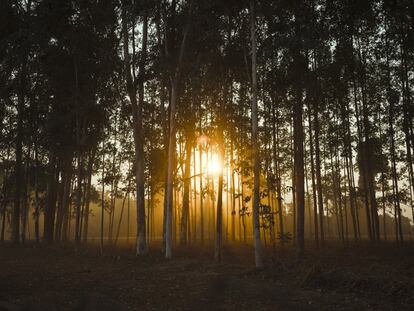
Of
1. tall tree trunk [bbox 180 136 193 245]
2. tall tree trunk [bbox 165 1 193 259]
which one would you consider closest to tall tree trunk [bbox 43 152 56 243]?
tall tree trunk [bbox 180 136 193 245]

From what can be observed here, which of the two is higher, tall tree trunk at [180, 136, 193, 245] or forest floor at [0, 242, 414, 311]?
tall tree trunk at [180, 136, 193, 245]

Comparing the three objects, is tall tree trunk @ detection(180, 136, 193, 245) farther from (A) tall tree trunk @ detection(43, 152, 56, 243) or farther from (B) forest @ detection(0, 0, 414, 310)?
(A) tall tree trunk @ detection(43, 152, 56, 243)

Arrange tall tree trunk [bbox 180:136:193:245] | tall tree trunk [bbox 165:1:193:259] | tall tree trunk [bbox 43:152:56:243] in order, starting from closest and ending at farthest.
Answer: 1. tall tree trunk [bbox 165:1:193:259]
2. tall tree trunk [bbox 43:152:56:243]
3. tall tree trunk [bbox 180:136:193:245]

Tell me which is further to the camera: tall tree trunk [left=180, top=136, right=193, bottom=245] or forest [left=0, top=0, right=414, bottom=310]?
tall tree trunk [left=180, top=136, right=193, bottom=245]

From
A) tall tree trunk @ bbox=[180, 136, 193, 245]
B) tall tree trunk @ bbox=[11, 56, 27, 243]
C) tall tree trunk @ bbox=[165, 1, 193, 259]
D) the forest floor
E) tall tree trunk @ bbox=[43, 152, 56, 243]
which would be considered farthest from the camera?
tall tree trunk @ bbox=[180, 136, 193, 245]

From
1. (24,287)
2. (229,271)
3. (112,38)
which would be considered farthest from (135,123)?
(24,287)

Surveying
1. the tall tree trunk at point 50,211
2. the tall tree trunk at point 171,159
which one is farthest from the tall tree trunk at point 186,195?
the tall tree trunk at point 50,211

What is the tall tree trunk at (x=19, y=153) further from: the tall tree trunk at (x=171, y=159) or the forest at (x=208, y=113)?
the tall tree trunk at (x=171, y=159)

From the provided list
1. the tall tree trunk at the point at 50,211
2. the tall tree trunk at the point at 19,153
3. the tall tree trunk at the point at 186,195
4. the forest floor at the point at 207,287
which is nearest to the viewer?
the forest floor at the point at 207,287

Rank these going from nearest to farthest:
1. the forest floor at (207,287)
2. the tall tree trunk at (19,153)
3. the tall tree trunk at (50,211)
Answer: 1. the forest floor at (207,287)
2. the tall tree trunk at (19,153)
3. the tall tree trunk at (50,211)

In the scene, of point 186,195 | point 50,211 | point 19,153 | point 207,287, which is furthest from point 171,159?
point 19,153

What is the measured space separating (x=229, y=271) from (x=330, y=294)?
16.4 feet

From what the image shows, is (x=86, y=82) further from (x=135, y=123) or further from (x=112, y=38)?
(x=135, y=123)

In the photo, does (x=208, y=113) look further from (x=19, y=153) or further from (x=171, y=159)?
(x=19, y=153)
